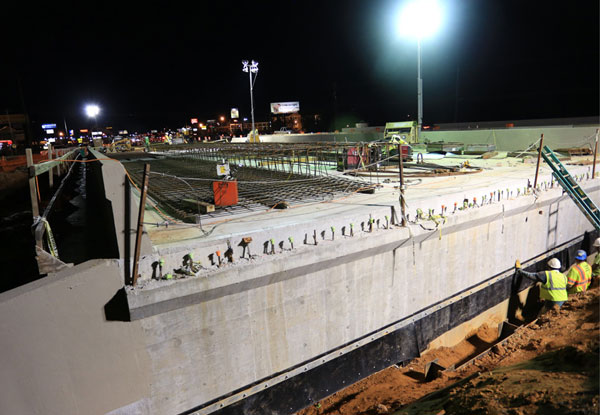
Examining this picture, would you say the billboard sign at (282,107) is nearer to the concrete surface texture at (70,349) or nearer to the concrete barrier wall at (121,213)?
the concrete barrier wall at (121,213)

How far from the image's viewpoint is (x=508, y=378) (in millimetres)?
5012

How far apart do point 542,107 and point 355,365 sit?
4755 centimetres

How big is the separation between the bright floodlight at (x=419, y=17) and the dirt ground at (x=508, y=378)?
15160mm

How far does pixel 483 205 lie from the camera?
9.30 m

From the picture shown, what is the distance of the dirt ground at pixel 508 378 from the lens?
4.14m

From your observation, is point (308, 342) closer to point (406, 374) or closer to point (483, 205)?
point (406, 374)

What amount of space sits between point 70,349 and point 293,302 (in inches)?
139

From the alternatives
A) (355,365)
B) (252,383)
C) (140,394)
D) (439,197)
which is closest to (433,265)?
(439,197)

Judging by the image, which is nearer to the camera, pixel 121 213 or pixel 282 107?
pixel 121 213

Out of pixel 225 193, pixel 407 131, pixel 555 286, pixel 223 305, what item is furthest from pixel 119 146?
pixel 555 286

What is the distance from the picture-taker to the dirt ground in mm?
4145

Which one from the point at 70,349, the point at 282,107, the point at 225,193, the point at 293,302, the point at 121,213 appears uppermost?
the point at 282,107

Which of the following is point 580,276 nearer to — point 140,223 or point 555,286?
point 555,286

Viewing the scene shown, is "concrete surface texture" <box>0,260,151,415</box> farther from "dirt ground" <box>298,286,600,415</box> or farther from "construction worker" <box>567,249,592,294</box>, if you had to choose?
"construction worker" <box>567,249,592,294</box>
